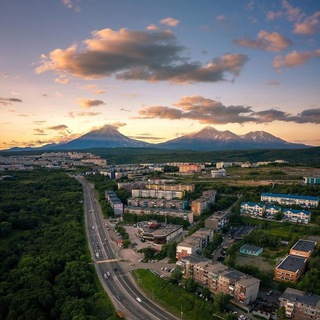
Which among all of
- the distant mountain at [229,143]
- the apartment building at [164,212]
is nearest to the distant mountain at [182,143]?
the distant mountain at [229,143]

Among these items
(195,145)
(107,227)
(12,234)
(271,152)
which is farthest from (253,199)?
(195,145)

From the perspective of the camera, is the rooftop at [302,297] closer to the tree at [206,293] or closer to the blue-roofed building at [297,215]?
the tree at [206,293]

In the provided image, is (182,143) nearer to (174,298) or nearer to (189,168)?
(189,168)

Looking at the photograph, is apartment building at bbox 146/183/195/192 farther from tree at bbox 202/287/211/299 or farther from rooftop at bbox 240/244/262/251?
tree at bbox 202/287/211/299

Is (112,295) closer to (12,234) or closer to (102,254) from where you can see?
(102,254)

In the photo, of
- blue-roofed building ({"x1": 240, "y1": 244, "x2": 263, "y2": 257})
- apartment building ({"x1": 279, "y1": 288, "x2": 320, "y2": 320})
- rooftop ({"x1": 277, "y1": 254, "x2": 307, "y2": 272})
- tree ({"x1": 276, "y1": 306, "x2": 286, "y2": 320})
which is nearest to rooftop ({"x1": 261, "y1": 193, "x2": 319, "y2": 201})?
blue-roofed building ({"x1": 240, "y1": 244, "x2": 263, "y2": 257})
